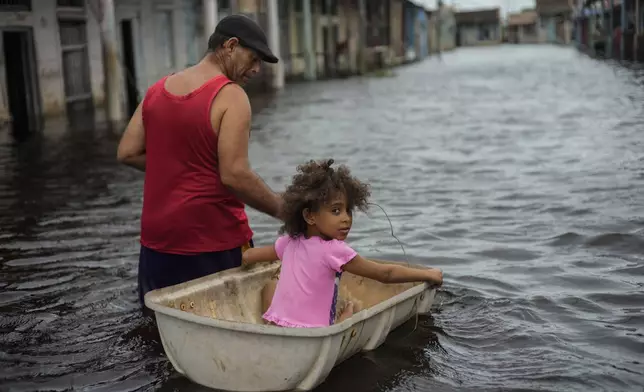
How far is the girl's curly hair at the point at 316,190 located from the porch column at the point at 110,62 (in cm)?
1217

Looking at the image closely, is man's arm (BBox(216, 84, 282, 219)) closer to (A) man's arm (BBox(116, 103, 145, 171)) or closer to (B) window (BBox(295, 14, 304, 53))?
(A) man's arm (BBox(116, 103, 145, 171))

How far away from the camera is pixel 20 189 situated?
31.4 feet

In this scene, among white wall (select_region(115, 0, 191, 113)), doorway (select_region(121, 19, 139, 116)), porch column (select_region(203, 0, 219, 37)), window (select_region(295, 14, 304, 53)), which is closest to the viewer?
porch column (select_region(203, 0, 219, 37))

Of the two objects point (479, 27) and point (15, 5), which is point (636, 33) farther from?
point (479, 27)

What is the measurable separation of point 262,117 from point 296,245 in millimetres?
13919

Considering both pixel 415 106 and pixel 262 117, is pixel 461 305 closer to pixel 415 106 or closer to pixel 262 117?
pixel 262 117

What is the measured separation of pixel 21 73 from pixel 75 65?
1957 millimetres

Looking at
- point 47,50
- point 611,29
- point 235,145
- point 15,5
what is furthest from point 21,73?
point 611,29

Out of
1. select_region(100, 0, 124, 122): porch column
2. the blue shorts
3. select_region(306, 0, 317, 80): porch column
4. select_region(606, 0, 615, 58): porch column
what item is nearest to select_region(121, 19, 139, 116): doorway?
select_region(100, 0, 124, 122): porch column

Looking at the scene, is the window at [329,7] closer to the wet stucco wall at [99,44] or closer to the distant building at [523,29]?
the wet stucco wall at [99,44]

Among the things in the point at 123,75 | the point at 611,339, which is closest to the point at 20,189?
the point at 611,339

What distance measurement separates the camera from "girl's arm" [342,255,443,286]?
406 centimetres

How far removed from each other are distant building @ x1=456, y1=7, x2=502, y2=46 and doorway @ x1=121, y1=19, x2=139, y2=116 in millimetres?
89647

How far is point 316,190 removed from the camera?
12.8 feet
